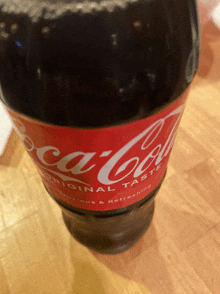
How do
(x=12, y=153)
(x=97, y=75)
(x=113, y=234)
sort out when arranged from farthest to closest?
(x=12, y=153) < (x=113, y=234) < (x=97, y=75)

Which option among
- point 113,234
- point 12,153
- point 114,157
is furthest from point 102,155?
point 12,153

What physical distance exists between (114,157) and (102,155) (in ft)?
0.06

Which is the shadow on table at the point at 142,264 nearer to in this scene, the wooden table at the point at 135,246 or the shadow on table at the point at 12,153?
the wooden table at the point at 135,246

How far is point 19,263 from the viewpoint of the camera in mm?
653

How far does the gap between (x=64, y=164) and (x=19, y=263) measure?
46cm

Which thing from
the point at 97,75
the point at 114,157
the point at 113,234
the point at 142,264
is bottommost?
A: the point at 142,264

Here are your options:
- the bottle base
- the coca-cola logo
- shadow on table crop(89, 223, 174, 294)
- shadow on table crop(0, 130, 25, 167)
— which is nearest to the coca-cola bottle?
the coca-cola logo

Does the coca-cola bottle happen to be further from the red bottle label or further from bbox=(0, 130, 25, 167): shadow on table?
bbox=(0, 130, 25, 167): shadow on table

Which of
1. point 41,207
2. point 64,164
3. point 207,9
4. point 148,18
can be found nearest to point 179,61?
point 148,18

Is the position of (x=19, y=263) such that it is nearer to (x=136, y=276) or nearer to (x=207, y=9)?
(x=136, y=276)

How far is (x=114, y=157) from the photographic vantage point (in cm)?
33

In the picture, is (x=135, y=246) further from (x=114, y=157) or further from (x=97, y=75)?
(x=97, y=75)

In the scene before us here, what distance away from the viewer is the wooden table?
2.04ft

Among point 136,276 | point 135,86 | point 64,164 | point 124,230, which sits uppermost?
point 135,86
